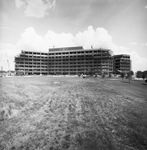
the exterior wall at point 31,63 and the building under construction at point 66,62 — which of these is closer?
the building under construction at point 66,62

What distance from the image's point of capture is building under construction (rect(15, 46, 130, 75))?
276ft

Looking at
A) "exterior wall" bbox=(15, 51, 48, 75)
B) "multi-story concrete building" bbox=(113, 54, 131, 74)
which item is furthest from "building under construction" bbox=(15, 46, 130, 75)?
"multi-story concrete building" bbox=(113, 54, 131, 74)

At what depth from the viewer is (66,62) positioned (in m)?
89.7

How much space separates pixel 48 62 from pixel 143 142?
94460 millimetres

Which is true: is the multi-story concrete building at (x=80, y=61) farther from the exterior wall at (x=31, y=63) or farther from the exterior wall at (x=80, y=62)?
the exterior wall at (x=31, y=63)

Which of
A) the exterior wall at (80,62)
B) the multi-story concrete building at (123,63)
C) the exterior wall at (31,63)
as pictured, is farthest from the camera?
the multi-story concrete building at (123,63)

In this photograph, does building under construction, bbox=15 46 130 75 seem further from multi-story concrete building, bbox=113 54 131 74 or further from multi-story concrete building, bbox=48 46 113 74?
multi-story concrete building, bbox=113 54 131 74

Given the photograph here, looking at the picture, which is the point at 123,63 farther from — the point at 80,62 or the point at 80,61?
the point at 80,61

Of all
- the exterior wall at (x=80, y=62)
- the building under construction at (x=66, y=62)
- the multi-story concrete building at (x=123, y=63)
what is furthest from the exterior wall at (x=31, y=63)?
the multi-story concrete building at (x=123, y=63)

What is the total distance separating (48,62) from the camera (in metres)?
92.1

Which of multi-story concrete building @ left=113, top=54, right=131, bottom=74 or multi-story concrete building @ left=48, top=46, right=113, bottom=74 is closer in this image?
multi-story concrete building @ left=48, top=46, right=113, bottom=74

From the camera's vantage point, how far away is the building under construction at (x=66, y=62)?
84125mm

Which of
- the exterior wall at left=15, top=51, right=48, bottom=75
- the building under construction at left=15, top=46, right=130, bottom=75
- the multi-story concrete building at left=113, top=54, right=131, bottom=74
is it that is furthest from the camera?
the multi-story concrete building at left=113, top=54, right=131, bottom=74

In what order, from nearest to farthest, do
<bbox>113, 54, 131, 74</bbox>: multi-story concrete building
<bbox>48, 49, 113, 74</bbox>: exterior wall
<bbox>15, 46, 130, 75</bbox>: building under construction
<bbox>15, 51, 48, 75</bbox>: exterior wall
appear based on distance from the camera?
<bbox>48, 49, 113, 74</bbox>: exterior wall < <bbox>15, 46, 130, 75</bbox>: building under construction < <bbox>15, 51, 48, 75</bbox>: exterior wall < <bbox>113, 54, 131, 74</bbox>: multi-story concrete building
